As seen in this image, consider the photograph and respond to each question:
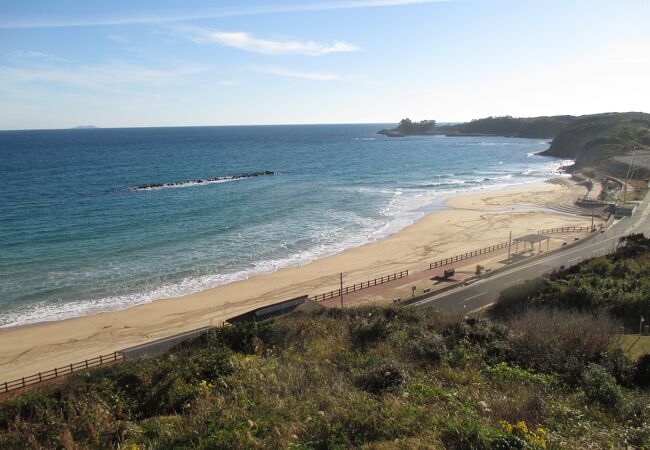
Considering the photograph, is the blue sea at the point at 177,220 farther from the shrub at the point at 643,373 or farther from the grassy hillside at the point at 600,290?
the shrub at the point at 643,373

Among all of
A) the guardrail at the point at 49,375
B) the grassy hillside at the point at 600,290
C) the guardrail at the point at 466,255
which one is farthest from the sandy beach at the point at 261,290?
the grassy hillside at the point at 600,290

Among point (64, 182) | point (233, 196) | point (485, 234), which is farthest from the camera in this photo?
point (64, 182)

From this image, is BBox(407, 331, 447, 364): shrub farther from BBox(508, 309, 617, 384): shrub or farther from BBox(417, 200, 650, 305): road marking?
BBox(417, 200, 650, 305): road marking

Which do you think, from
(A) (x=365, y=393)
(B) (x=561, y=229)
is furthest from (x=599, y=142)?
(A) (x=365, y=393)

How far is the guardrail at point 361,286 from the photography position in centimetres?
3081

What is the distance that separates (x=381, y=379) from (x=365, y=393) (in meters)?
0.85

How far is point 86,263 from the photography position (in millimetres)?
38250

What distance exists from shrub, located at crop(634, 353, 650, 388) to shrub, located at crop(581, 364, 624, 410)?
1.71 metres

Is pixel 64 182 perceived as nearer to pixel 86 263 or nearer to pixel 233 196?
pixel 233 196

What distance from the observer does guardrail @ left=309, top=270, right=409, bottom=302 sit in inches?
1213

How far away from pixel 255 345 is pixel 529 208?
57498 mm

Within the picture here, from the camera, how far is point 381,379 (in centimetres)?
1135

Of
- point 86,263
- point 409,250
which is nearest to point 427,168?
point 409,250

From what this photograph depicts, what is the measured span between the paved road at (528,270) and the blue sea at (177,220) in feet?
52.2
